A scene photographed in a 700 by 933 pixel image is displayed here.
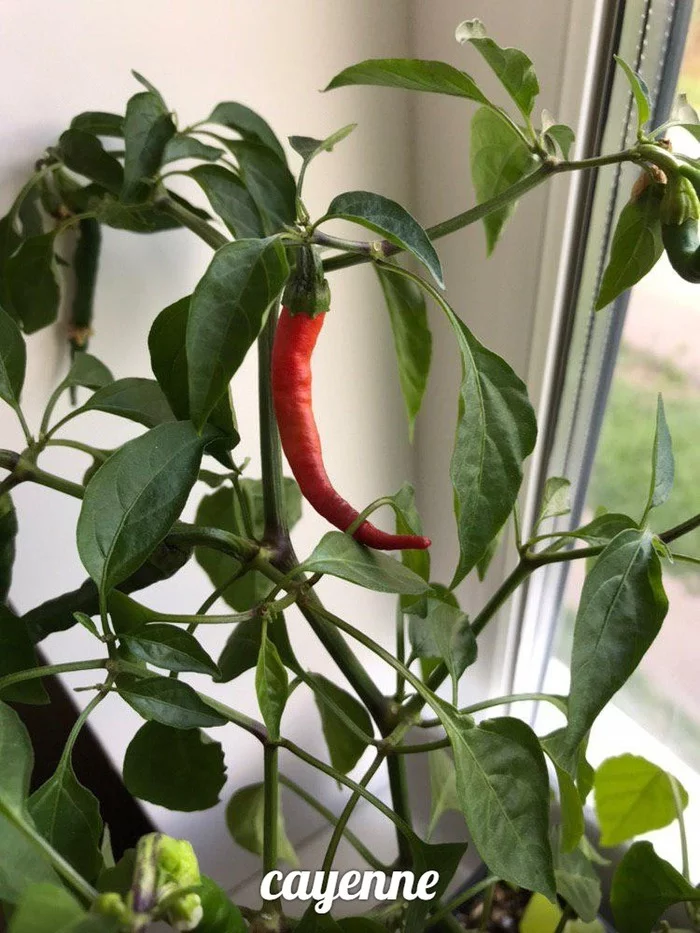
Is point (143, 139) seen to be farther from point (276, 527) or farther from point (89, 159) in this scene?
point (276, 527)

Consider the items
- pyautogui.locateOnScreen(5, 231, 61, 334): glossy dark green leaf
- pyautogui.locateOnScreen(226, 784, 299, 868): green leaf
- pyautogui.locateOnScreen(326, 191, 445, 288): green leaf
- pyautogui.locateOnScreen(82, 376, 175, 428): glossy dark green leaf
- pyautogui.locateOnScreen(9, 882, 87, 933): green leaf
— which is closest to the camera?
pyautogui.locateOnScreen(9, 882, 87, 933): green leaf

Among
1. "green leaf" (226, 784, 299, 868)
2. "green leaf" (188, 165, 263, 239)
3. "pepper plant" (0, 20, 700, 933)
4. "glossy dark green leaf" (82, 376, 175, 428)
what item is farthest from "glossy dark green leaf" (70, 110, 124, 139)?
"green leaf" (226, 784, 299, 868)

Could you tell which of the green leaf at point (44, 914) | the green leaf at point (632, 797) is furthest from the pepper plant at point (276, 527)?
the green leaf at point (632, 797)

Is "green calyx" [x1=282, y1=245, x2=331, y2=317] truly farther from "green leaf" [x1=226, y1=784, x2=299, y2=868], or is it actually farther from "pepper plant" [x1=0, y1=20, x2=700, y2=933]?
"green leaf" [x1=226, y1=784, x2=299, y2=868]

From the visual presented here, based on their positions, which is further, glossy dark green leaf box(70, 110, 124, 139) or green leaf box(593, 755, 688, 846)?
green leaf box(593, 755, 688, 846)

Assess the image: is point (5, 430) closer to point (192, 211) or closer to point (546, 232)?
point (192, 211)

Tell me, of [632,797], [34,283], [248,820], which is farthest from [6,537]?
[632,797]
